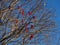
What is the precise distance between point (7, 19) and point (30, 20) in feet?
4.54

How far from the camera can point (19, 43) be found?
41.2 feet

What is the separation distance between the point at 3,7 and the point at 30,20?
1.69m

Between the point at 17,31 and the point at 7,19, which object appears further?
the point at 7,19

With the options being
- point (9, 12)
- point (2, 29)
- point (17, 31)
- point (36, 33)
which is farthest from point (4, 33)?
point (17, 31)

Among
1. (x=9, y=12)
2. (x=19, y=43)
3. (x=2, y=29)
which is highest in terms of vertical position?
(x=9, y=12)

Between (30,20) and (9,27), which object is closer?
(30,20)

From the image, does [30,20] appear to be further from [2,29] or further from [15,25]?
[2,29]

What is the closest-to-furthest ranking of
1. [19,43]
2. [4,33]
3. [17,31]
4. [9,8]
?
[17,31] < [9,8] < [4,33] < [19,43]

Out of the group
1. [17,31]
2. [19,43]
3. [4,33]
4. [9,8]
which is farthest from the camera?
[19,43]

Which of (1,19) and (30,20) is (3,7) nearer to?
(1,19)

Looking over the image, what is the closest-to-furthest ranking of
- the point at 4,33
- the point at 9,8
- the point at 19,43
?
the point at 9,8
the point at 4,33
the point at 19,43

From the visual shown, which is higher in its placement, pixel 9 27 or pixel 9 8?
pixel 9 8

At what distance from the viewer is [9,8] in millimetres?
10805

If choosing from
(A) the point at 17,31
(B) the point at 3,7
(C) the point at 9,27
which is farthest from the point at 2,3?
(A) the point at 17,31
